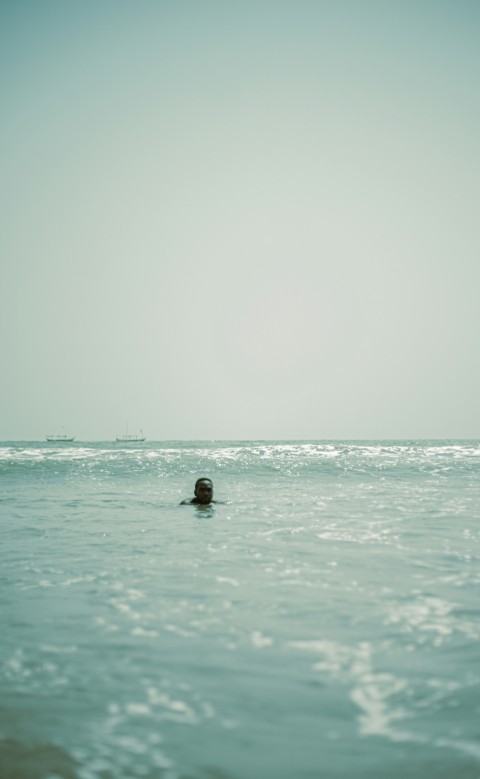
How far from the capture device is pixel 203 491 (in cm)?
1512

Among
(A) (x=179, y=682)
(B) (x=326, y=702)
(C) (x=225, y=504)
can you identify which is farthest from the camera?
(C) (x=225, y=504)

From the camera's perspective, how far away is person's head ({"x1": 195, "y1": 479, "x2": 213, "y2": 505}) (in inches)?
595

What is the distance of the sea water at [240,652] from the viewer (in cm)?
317

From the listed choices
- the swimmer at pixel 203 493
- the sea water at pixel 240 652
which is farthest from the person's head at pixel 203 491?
the sea water at pixel 240 652

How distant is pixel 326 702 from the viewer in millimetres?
3730

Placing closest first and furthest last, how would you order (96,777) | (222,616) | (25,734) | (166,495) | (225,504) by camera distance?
(96,777) → (25,734) → (222,616) → (225,504) → (166,495)

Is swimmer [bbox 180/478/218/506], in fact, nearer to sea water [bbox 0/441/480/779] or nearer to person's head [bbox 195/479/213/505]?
person's head [bbox 195/479/213/505]

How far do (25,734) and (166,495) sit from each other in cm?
1639

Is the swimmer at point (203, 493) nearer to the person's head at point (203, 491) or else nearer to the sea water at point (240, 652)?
the person's head at point (203, 491)

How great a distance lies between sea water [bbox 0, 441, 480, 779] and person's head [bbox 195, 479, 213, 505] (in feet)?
11.4

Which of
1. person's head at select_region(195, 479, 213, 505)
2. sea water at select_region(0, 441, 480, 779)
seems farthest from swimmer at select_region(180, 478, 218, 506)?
sea water at select_region(0, 441, 480, 779)

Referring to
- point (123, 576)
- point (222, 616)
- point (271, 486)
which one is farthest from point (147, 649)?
point (271, 486)

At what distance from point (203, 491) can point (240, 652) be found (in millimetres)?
10562

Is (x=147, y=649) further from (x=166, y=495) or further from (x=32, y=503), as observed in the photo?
(x=166, y=495)
